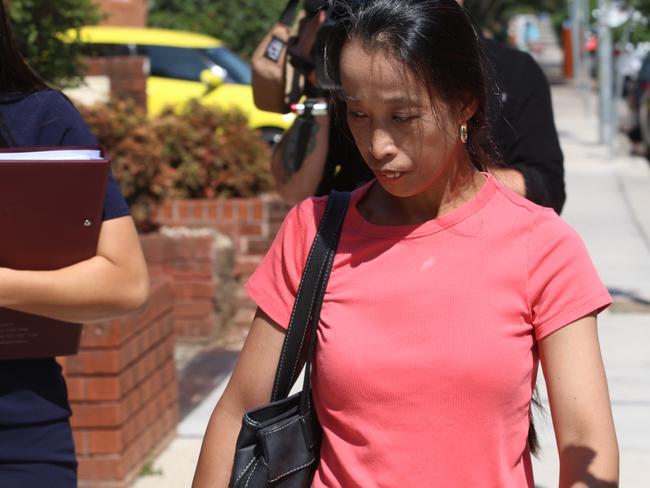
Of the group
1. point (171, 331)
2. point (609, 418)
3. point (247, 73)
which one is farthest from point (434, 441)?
point (247, 73)

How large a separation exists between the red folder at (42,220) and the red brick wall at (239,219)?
5.20 meters

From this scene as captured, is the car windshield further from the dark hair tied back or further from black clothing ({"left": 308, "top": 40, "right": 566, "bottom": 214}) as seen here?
the dark hair tied back

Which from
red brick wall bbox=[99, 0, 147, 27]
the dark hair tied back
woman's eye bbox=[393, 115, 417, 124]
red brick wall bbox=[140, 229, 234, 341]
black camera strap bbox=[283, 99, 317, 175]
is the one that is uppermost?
the dark hair tied back

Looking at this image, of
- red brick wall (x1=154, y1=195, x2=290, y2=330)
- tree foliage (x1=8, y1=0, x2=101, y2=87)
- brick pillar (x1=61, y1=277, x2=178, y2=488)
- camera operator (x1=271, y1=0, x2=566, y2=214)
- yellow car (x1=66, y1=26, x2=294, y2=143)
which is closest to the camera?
camera operator (x1=271, y1=0, x2=566, y2=214)

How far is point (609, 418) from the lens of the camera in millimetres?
1939

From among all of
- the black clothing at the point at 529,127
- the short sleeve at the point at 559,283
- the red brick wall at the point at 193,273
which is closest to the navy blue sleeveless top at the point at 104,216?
the short sleeve at the point at 559,283

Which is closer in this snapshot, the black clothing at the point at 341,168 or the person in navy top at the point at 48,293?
the person in navy top at the point at 48,293

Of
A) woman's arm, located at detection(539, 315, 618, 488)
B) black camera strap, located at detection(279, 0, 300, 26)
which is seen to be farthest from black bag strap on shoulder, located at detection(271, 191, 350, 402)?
black camera strap, located at detection(279, 0, 300, 26)

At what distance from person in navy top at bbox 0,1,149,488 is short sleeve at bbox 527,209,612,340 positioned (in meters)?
0.81

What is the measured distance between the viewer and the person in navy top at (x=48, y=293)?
7.43 feet

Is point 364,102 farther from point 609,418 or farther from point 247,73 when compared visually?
point 247,73

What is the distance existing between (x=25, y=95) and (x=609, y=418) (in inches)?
48.5

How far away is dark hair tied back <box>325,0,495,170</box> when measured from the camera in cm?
193

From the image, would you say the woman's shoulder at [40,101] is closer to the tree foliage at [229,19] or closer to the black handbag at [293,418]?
the black handbag at [293,418]
